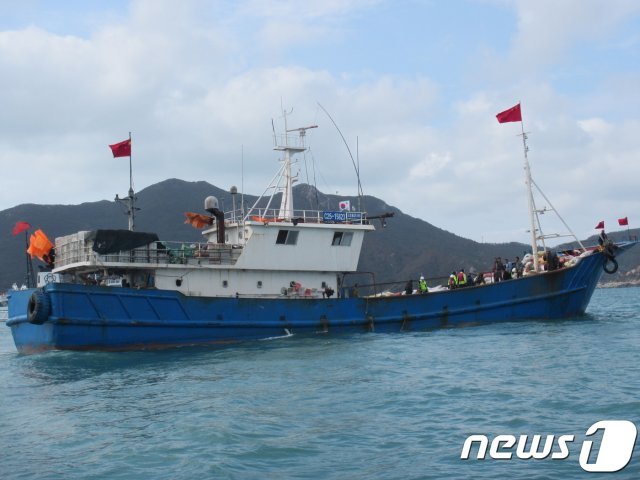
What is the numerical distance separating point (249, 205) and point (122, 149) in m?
63.3

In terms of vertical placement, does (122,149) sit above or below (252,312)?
above

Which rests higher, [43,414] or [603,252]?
[603,252]

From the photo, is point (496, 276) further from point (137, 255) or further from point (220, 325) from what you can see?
point (137, 255)

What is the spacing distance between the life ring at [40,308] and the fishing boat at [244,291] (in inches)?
1.2

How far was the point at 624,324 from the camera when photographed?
23219 millimetres

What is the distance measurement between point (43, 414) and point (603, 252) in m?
20.4

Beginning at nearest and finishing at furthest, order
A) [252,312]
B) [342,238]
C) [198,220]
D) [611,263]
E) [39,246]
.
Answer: [252,312] → [39,246] → [198,220] → [342,238] → [611,263]

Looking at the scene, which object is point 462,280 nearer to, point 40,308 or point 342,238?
point 342,238

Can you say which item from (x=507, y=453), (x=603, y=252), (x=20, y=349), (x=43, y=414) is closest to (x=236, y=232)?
(x=20, y=349)

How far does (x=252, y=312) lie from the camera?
2117cm

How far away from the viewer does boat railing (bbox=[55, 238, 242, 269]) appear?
20062 mm

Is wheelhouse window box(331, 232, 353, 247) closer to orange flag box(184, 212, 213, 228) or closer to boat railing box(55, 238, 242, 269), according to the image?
boat railing box(55, 238, 242, 269)

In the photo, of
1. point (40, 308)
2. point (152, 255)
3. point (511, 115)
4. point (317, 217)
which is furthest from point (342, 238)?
point (40, 308)

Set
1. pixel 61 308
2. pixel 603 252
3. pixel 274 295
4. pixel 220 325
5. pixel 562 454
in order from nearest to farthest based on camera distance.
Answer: pixel 562 454
pixel 61 308
pixel 220 325
pixel 274 295
pixel 603 252
